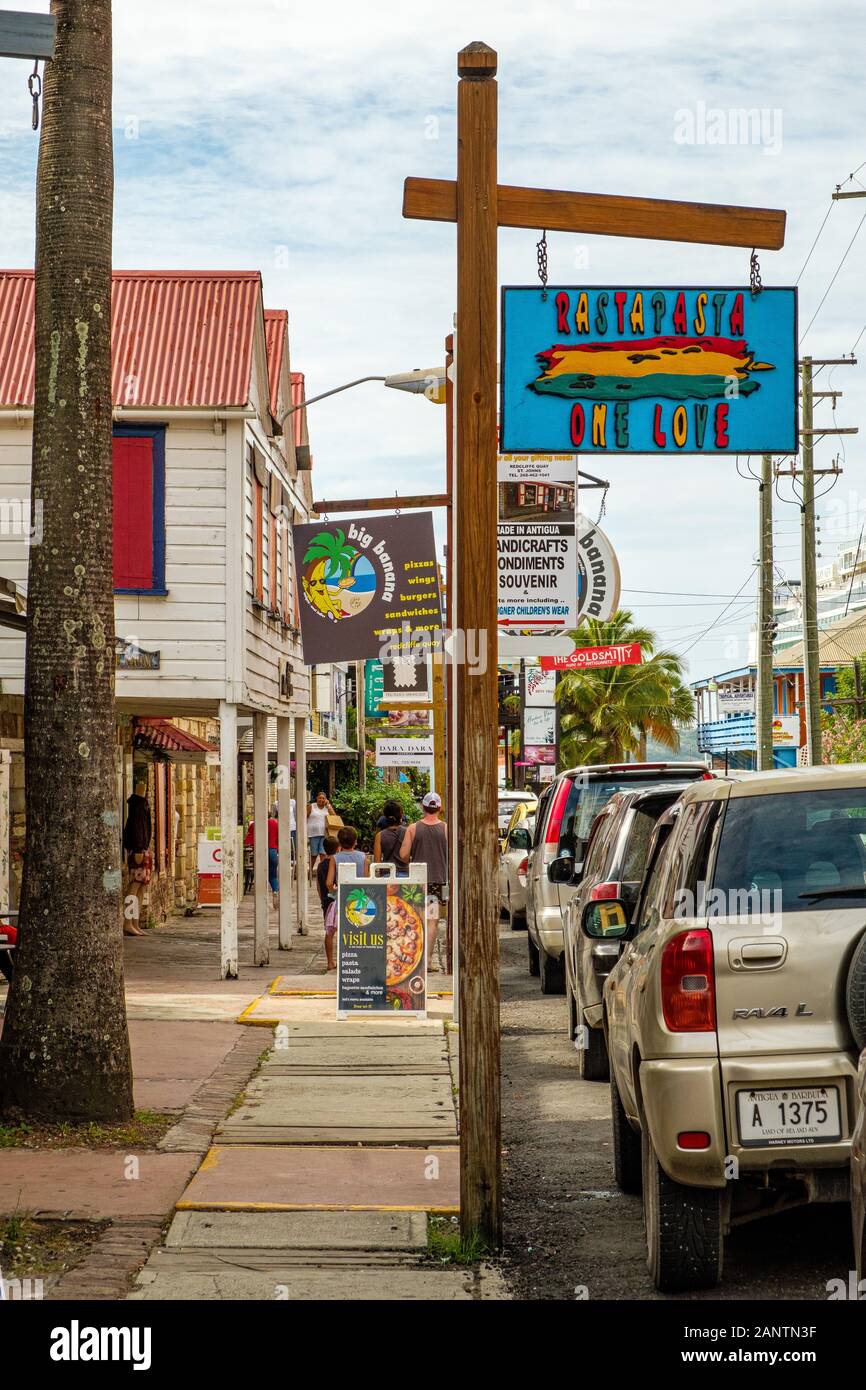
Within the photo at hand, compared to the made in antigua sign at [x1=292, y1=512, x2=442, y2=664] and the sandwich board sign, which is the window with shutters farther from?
the sandwich board sign

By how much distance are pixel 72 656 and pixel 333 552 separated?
8.20 metres

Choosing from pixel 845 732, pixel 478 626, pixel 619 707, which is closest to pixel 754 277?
pixel 478 626

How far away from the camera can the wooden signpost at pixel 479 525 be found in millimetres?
6547

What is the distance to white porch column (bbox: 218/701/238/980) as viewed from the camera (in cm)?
1656

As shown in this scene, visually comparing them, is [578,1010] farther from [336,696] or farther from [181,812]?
[336,696]

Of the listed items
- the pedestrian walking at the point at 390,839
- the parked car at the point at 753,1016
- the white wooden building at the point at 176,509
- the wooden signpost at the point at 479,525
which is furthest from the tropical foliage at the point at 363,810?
the parked car at the point at 753,1016

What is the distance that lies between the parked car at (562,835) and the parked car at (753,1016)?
27.7 ft

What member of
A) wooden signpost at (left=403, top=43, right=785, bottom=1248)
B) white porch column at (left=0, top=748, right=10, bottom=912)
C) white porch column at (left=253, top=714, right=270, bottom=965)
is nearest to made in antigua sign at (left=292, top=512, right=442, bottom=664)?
white porch column at (left=253, top=714, right=270, bottom=965)

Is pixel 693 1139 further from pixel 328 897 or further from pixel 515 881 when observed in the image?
pixel 515 881

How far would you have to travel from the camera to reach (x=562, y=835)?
49.9 ft

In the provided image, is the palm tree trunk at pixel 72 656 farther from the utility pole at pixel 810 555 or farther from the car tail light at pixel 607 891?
the utility pole at pixel 810 555

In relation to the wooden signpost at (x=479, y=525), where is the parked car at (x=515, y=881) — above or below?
below

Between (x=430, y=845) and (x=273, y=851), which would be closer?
(x=430, y=845)
